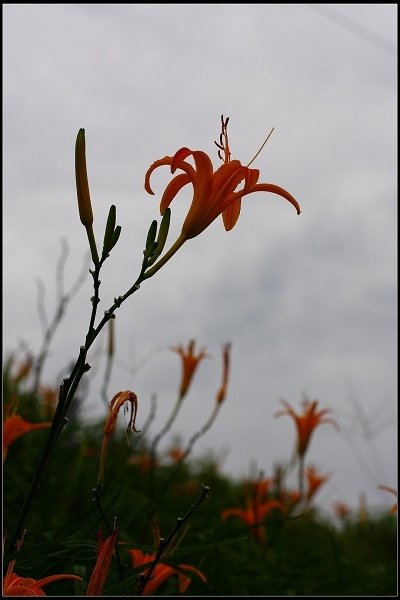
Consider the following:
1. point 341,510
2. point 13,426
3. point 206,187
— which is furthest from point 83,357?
point 341,510

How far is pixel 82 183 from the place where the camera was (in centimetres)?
124

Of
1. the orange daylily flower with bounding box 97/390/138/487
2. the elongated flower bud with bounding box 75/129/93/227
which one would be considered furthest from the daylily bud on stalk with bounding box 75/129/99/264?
the orange daylily flower with bounding box 97/390/138/487

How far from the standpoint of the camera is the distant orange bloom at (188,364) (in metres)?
2.55

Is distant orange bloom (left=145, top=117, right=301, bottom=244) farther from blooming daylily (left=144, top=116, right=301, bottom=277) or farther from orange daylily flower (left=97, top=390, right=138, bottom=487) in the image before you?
orange daylily flower (left=97, top=390, right=138, bottom=487)

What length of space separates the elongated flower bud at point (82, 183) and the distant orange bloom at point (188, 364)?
1328mm

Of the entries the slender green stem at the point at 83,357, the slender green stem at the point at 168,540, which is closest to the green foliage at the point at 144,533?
the slender green stem at the point at 168,540

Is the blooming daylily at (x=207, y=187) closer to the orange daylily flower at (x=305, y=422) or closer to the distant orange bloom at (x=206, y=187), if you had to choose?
the distant orange bloom at (x=206, y=187)

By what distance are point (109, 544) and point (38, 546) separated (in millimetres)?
414

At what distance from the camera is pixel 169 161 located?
1.34 meters

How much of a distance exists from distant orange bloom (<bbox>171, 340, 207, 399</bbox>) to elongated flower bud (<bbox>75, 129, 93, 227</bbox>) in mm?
1328

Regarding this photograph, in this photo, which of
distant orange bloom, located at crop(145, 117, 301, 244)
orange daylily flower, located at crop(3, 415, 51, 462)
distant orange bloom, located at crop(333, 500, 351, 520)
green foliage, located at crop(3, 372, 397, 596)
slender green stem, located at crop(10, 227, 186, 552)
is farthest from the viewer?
distant orange bloom, located at crop(333, 500, 351, 520)

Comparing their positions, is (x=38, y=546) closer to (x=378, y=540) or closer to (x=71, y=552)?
(x=71, y=552)

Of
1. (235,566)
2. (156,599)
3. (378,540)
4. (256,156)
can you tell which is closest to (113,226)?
(256,156)

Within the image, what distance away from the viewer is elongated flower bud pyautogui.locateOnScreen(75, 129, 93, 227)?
1233 millimetres
